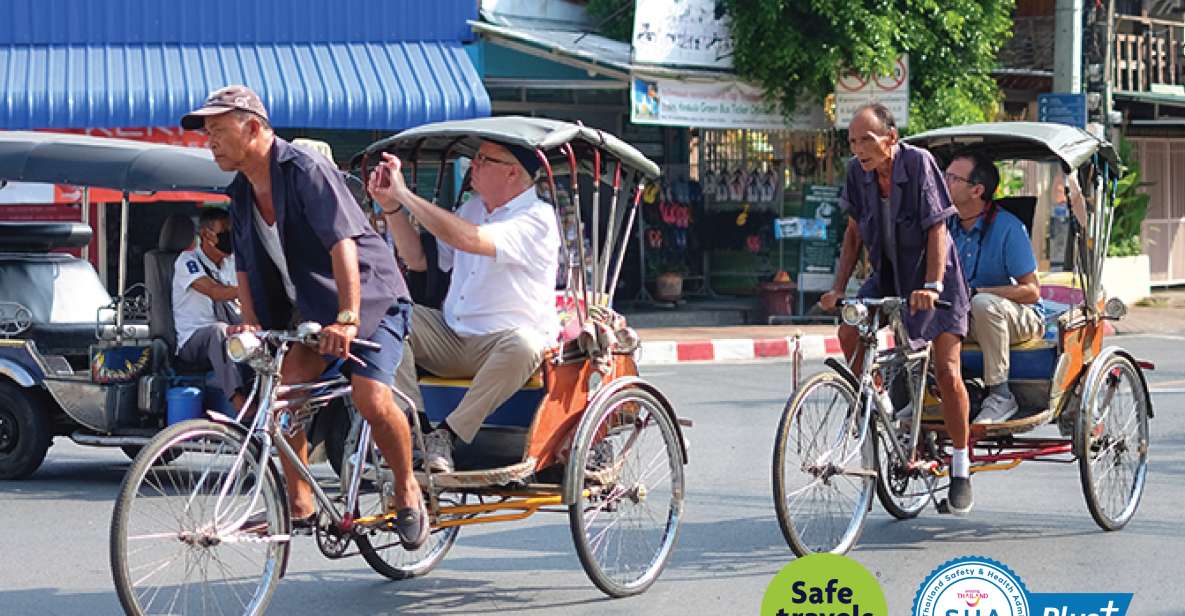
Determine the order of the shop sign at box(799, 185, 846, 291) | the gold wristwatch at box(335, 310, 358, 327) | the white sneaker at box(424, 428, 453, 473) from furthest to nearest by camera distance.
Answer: the shop sign at box(799, 185, 846, 291), the white sneaker at box(424, 428, 453, 473), the gold wristwatch at box(335, 310, 358, 327)

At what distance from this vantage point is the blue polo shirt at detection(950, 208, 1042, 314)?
7.81 metres

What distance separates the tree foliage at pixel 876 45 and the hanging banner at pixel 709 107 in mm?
237

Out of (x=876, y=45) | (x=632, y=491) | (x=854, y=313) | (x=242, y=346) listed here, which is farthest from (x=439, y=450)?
(x=876, y=45)

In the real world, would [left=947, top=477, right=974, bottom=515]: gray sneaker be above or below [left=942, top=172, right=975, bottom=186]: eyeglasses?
below

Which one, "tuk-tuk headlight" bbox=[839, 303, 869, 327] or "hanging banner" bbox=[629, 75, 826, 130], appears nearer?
"tuk-tuk headlight" bbox=[839, 303, 869, 327]

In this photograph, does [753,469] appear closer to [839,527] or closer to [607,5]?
[839,527]

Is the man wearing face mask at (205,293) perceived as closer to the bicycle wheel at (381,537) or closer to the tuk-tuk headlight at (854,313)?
the bicycle wheel at (381,537)

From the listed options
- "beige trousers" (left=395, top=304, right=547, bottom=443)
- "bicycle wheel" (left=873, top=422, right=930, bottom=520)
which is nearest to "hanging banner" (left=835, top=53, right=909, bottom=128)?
"bicycle wheel" (left=873, top=422, right=930, bottom=520)

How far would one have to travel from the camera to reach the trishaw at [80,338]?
918 centimetres

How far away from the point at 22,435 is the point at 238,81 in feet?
30.6

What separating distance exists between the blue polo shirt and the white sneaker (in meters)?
2.83

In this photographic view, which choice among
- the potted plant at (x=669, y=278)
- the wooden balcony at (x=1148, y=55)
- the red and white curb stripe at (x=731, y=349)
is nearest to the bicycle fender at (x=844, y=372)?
the red and white curb stripe at (x=731, y=349)

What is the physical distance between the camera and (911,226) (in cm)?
713

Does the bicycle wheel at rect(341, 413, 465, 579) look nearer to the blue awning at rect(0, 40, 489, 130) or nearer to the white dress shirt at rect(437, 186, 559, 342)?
the white dress shirt at rect(437, 186, 559, 342)
